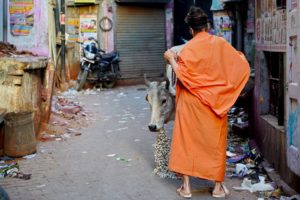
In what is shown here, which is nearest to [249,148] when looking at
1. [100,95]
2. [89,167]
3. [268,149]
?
[268,149]

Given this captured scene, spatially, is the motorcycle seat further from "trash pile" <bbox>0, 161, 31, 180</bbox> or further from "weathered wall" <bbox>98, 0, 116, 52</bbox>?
"trash pile" <bbox>0, 161, 31, 180</bbox>

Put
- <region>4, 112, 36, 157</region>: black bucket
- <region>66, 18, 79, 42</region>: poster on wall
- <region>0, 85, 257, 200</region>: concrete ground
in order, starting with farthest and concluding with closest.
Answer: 1. <region>66, 18, 79, 42</region>: poster on wall
2. <region>4, 112, 36, 157</region>: black bucket
3. <region>0, 85, 257, 200</region>: concrete ground

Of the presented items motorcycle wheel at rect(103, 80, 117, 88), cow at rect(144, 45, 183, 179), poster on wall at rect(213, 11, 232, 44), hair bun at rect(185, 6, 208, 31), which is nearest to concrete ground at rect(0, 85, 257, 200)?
cow at rect(144, 45, 183, 179)

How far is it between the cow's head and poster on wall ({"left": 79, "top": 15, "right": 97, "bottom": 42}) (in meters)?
10.3

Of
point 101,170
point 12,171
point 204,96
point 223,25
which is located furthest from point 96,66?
point 204,96

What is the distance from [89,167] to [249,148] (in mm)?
2254

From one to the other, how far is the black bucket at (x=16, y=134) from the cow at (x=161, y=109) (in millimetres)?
1882

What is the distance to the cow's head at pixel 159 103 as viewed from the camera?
536cm

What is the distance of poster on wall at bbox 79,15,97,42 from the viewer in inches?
608

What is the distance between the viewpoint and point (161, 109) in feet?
17.7

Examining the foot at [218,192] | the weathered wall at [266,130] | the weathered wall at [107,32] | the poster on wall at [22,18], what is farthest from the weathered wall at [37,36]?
the weathered wall at [107,32]

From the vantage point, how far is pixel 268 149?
5.93 meters

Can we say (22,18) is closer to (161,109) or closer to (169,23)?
(161,109)

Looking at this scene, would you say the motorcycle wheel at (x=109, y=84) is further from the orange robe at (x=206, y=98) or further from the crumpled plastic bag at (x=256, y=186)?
the orange robe at (x=206, y=98)
